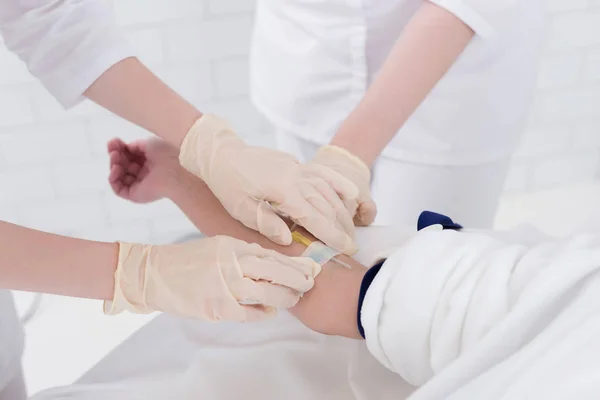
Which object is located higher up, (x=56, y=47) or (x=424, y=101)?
(x=424, y=101)

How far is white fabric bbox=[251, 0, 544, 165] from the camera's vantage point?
43.1 inches

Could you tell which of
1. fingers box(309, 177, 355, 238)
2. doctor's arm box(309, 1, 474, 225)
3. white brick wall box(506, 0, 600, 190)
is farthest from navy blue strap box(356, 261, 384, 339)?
white brick wall box(506, 0, 600, 190)

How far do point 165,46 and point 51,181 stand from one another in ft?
1.69

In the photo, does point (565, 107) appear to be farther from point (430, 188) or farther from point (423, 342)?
point (423, 342)

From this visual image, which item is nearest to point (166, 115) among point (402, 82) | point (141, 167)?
point (141, 167)

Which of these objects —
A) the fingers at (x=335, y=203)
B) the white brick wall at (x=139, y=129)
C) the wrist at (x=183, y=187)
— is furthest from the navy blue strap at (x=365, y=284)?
the white brick wall at (x=139, y=129)

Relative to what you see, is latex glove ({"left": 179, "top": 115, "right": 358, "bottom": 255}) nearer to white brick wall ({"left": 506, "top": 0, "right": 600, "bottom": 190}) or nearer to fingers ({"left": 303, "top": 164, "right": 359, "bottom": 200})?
fingers ({"left": 303, "top": 164, "right": 359, "bottom": 200})

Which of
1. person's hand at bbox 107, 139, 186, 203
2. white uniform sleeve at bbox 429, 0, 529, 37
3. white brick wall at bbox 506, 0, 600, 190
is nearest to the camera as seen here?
white uniform sleeve at bbox 429, 0, 529, 37

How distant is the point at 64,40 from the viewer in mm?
997

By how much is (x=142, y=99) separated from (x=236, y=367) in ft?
1.62

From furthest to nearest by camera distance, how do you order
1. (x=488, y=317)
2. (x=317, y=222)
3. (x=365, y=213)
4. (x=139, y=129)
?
(x=139, y=129) → (x=365, y=213) → (x=317, y=222) → (x=488, y=317)

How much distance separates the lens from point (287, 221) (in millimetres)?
927

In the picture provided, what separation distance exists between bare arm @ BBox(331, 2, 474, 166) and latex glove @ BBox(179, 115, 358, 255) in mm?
117

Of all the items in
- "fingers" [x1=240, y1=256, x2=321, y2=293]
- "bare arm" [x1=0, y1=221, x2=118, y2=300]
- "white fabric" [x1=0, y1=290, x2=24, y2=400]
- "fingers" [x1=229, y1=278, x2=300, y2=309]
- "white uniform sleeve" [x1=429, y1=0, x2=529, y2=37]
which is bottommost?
"white fabric" [x1=0, y1=290, x2=24, y2=400]
